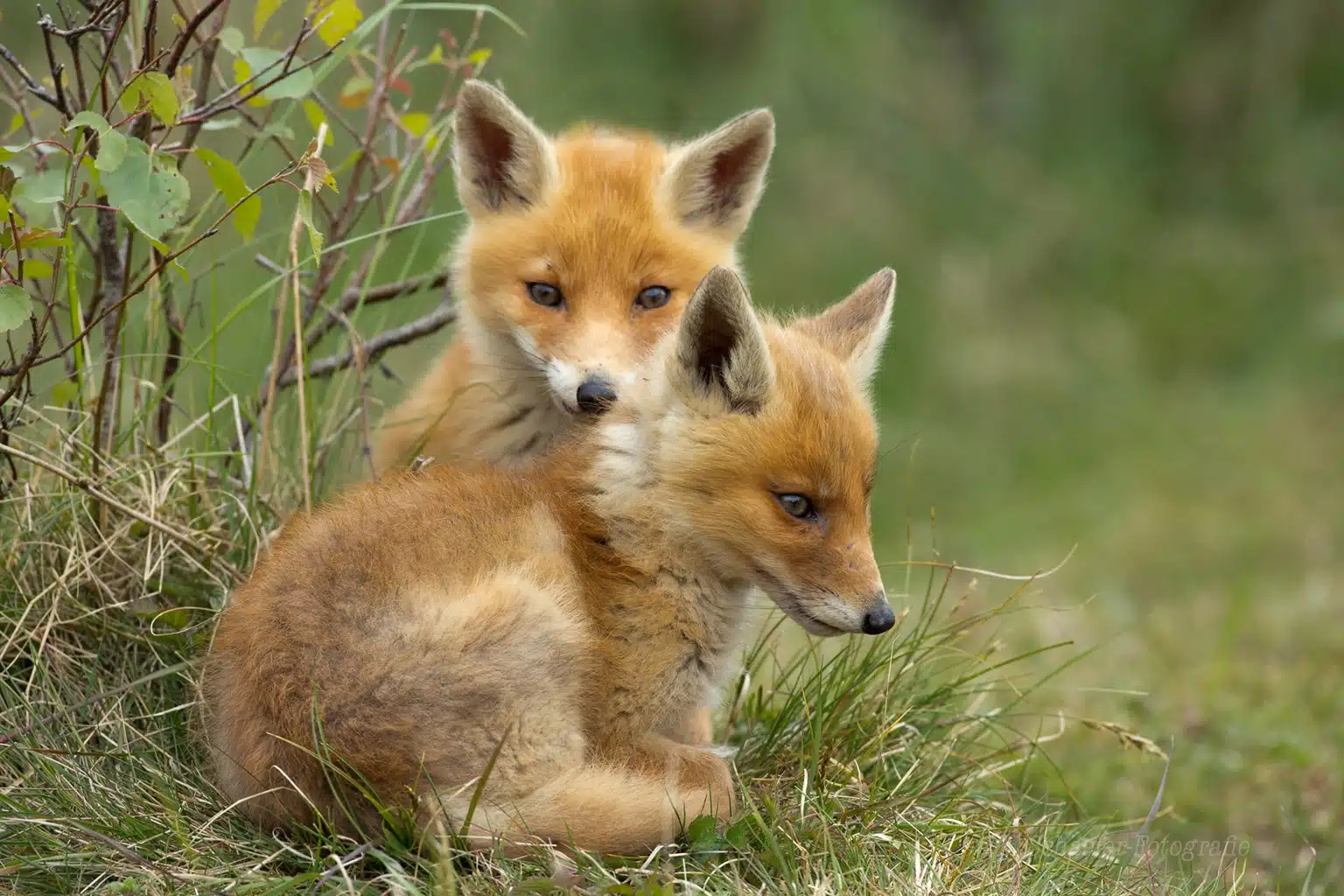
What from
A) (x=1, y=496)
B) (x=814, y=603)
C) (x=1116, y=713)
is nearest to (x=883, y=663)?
(x=814, y=603)

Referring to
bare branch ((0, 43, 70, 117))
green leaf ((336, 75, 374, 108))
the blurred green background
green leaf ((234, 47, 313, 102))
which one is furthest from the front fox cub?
the blurred green background

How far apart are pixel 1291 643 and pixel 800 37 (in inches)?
234

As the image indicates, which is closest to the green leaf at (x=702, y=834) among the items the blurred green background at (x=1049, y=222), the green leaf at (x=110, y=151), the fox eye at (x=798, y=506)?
the fox eye at (x=798, y=506)

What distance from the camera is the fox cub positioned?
4.14 meters

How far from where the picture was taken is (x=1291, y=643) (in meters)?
6.04

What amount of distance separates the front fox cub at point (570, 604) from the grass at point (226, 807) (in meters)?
0.13

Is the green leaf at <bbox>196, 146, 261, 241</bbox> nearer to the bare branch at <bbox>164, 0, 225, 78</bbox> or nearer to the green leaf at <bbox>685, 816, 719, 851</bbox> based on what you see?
the bare branch at <bbox>164, 0, 225, 78</bbox>

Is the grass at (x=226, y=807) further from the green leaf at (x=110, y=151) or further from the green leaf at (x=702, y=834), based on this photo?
the green leaf at (x=110, y=151)

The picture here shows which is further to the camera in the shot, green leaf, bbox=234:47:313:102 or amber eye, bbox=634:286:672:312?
amber eye, bbox=634:286:672:312

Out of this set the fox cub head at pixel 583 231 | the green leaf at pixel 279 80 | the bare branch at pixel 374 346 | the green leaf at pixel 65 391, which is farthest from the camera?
the bare branch at pixel 374 346

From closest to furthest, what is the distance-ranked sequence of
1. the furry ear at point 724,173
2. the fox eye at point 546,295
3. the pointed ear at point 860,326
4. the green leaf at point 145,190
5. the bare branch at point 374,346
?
the green leaf at point 145,190 < the pointed ear at point 860,326 < the fox eye at point 546,295 < the bare branch at point 374,346 < the furry ear at point 724,173

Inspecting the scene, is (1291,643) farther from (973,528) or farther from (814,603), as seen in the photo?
(814,603)

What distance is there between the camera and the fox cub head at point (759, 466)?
3234 mm

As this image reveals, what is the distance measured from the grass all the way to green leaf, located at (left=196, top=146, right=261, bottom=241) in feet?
2.62
